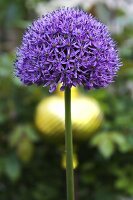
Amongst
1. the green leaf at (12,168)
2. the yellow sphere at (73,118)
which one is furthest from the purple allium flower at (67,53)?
the green leaf at (12,168)

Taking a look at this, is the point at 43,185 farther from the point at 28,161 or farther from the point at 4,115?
the point at 4,115

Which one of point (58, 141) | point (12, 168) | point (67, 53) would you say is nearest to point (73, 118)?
point (58, 141)

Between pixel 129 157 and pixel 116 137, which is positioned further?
pixel 129 157

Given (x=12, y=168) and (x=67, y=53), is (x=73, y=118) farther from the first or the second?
(x=67, y=53)

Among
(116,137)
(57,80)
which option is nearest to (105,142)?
(116,137)

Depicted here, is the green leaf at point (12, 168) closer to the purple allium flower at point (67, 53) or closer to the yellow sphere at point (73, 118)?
the yellow sphere at point (73, 118)
